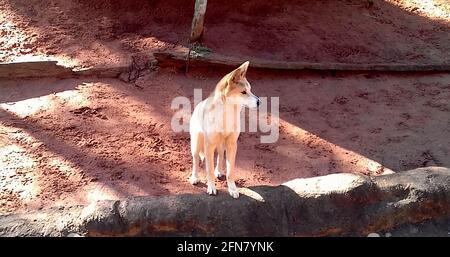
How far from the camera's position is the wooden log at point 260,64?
26.8 ft

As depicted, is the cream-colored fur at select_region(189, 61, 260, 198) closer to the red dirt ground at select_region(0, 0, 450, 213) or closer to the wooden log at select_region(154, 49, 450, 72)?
the red dirt ground at select_region(0, 0, 450, 213)

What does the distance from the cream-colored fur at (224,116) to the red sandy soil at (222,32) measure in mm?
4043

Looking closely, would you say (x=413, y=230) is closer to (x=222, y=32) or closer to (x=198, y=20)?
(x=198, y=20)

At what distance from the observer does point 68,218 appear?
421 cm

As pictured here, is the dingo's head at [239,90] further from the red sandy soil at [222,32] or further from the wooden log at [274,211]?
the red sandy soil at [222,32]

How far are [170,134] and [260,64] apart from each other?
2.40 m

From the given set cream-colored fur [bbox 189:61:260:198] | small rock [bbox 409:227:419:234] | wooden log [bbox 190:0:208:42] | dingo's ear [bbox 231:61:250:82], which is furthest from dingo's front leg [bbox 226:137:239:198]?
wooden log [bbox 190:0:208:42]

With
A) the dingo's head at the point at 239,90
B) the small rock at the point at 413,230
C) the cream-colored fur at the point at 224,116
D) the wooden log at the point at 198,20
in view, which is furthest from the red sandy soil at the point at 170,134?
the small rock at the point at 413,230

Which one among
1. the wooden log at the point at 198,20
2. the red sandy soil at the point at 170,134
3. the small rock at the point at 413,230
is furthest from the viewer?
the wooden log at the point at 198,20

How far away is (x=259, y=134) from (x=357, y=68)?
281cm

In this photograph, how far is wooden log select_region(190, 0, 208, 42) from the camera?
8.33 m

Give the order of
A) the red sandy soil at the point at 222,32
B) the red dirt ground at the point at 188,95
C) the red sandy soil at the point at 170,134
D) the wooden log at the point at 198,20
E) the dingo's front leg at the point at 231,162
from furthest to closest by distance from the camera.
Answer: the red sandy soil at the point at 222,32, the wooden log at the point at 198,20, the red dirt ground at the point at 188,95, the red sandy soil at the point at 170,134, the dingo's front leg at the point at 231,162

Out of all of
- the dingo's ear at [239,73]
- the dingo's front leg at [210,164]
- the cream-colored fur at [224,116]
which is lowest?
the dingo's front leg at [210,164]

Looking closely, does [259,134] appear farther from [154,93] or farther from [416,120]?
[416,120]
